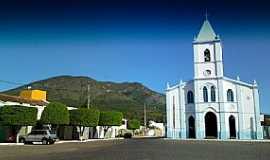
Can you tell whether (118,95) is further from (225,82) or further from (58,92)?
(225,82)

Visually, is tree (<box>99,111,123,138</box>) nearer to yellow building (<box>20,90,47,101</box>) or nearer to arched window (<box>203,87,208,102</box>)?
yellow building (<box>20,90,47,101</box>)

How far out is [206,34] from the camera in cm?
6309

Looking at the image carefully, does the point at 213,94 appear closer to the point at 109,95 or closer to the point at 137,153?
the point at 137,153

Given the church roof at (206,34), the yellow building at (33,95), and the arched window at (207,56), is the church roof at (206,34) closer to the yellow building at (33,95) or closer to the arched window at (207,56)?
the arched window at (207,56)

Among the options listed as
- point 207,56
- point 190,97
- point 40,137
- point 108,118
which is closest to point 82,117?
point 108,118

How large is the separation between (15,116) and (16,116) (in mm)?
105

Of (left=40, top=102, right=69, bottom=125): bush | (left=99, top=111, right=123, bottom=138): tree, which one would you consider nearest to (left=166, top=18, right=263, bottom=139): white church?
(left=99, top=111, right=123, bottom=138): tree

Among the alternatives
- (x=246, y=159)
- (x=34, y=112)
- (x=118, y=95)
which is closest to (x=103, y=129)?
(x=34, y=112)

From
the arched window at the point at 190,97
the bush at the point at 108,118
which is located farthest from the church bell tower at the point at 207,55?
the bush at the point at 108,118

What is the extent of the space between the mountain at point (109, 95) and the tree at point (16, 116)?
70282 mm

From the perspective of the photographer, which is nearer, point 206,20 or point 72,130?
point 72,130

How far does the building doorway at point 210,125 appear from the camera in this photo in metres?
60.1

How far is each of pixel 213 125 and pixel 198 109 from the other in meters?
3.84

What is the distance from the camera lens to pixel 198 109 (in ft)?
196
